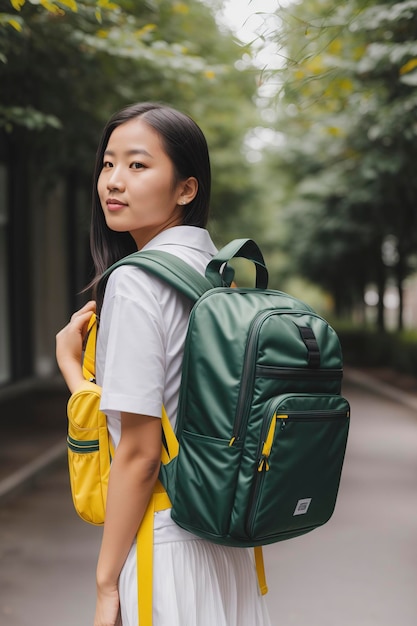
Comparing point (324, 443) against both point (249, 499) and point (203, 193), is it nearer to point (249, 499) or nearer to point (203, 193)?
point (249, 499)

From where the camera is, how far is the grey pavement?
15.6 feet

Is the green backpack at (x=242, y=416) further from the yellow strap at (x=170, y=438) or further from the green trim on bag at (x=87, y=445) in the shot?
the green trim on bag at (x=87, y=445)

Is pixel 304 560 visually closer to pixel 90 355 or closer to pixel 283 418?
pixel 90 355

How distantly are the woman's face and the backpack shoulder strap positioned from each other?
146mm

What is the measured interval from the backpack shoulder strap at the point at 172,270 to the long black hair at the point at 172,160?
0.22m

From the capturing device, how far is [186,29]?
11234 mm

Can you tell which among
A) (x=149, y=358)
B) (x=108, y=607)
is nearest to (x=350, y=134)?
(x=149, y=358)

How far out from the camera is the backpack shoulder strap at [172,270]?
182cm

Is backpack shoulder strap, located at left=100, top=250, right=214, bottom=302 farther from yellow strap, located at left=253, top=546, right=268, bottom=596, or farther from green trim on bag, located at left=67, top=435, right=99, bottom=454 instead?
yellow strap, located at left=253, top=546, right=268, bottom=596

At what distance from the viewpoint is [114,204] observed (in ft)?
6.59

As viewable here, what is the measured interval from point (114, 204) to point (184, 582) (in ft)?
2.93

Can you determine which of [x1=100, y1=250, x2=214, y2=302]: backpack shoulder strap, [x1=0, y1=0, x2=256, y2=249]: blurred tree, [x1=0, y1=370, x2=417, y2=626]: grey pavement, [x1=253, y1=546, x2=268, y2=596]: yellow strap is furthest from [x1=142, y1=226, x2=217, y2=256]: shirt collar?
[x1=0, y1=370, x2=417, y2=626]: grey pavement

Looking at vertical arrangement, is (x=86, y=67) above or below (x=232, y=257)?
above

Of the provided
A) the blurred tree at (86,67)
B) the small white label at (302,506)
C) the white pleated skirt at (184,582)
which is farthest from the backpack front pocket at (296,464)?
the blurred tree at (86,67)
